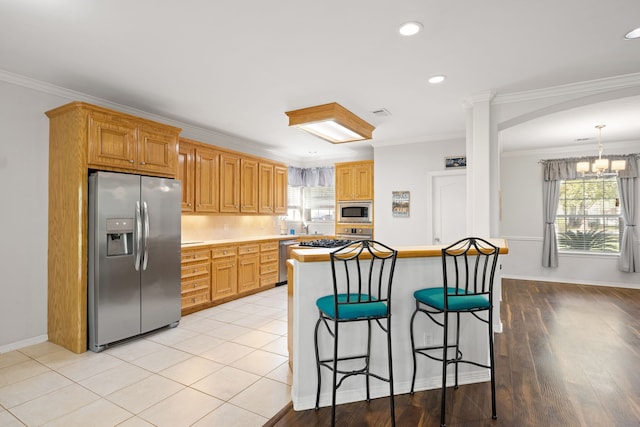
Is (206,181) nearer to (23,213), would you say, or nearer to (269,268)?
(269,268)

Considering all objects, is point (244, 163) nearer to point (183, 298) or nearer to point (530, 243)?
point (183, 298)

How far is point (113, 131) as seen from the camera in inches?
140

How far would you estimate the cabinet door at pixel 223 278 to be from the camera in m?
4.93

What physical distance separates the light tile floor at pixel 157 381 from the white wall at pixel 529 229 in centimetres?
568

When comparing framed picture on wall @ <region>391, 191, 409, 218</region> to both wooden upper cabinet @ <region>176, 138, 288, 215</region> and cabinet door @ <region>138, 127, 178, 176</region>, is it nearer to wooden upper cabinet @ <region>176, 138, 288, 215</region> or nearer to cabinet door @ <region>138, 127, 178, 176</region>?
wooden upper cabinet @ <region>176, 138, 288, 215</region>

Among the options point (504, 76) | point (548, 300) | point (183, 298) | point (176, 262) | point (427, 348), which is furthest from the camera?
point (548, 300)

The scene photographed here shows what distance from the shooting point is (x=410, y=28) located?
8.22 ft

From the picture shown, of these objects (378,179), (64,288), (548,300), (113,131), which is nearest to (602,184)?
(548,300)

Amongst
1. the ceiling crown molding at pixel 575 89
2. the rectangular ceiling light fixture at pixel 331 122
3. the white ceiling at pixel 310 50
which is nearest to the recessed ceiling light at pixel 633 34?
the white ceiling at pixel 310 50

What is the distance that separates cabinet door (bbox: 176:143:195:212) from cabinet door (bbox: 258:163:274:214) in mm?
1546

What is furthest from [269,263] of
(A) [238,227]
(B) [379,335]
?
(B) [379,335]

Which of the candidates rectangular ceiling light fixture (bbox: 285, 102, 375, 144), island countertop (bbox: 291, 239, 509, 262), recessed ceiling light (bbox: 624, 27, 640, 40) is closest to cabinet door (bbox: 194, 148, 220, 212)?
rectangular ceiling light fixture (bbox: 285, 102, 375, 144)

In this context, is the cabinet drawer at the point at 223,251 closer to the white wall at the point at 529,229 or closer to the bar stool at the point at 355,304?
the bar stool at the point at 355,304

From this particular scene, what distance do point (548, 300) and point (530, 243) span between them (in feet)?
6.59
